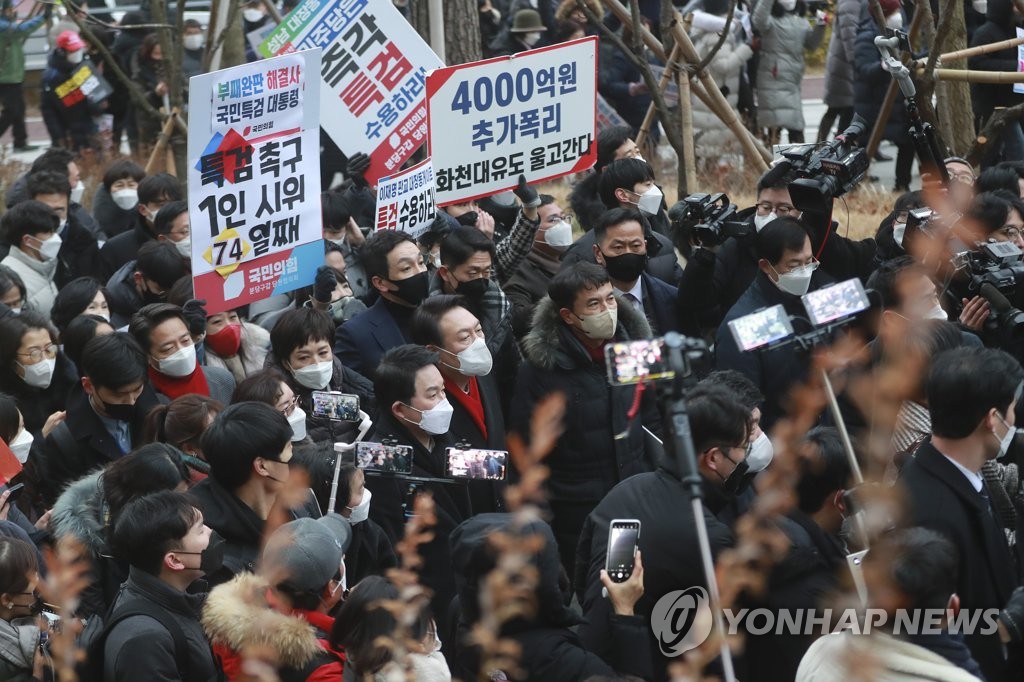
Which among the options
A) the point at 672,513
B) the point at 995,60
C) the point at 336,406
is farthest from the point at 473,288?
the point at 995,60

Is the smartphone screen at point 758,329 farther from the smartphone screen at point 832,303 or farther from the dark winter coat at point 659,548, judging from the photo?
the dark winter coat at point 659,548

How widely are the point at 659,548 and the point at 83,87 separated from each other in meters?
12.6

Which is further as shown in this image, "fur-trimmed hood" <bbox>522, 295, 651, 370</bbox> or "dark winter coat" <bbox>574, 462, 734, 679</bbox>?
"fur-trimmed hood" <bbox>522, 295, 651, 370</bbox>

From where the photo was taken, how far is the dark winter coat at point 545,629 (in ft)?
13.2

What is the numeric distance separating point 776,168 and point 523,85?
155cm

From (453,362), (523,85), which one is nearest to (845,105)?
(523,85)

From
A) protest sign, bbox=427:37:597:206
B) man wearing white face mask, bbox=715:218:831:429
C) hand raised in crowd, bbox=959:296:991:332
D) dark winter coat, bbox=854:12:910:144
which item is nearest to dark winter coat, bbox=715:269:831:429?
man wearing white face mask, bbox=715:218:831:429

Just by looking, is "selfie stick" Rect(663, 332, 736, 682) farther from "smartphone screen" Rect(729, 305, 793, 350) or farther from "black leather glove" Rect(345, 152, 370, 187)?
"black leather glove" Rect(345, 152, 370, 187)

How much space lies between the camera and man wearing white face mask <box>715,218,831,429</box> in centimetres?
625

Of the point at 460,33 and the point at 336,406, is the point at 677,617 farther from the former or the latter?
the point at 460,33

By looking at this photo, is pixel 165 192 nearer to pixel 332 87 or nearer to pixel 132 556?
pixel 332 87

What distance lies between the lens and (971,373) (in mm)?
4445

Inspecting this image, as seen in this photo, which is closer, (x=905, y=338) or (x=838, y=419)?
(x=838, y=419)

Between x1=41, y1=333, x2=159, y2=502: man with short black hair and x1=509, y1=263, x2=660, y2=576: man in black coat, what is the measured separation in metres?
1.53
